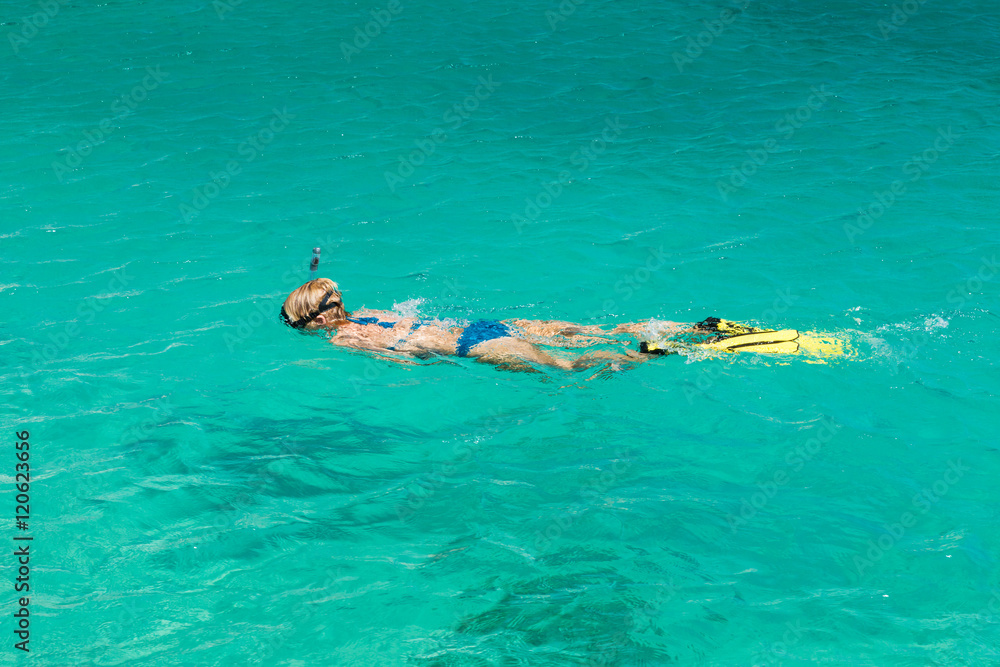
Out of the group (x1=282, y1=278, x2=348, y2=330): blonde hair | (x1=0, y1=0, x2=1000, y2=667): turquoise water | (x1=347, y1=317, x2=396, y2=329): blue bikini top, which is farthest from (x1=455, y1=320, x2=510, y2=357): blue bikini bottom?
(x1=282, y1=278, x2=348, y2=330): blonde hair

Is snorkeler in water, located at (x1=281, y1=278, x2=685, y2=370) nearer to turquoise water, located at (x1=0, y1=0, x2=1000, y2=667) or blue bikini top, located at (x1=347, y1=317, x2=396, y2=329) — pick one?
blue bikini top, located at (x1=347, y1=317, x2=396, y2=329)

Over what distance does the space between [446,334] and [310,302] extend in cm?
133

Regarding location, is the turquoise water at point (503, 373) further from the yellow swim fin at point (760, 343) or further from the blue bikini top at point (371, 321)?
the blue bikini top at point (371, 321)

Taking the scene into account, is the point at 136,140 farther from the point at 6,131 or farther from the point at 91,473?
the point at 91,473

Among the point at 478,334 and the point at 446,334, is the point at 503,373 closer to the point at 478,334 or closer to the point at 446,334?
the point at 478,334

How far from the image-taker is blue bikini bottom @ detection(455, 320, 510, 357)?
7.70 metres

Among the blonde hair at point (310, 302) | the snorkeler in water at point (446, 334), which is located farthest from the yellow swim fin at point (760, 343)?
the blonde hair at point (310, 302)

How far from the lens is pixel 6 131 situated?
14.1 metres

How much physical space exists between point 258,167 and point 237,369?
5.97 m

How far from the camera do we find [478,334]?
7754 mm

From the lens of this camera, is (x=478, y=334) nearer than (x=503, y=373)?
Yes

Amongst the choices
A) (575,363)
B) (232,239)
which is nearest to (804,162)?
(575,363)

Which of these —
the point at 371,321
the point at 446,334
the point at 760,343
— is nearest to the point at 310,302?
the point at 371,321

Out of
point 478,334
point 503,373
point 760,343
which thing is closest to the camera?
point 760,343
